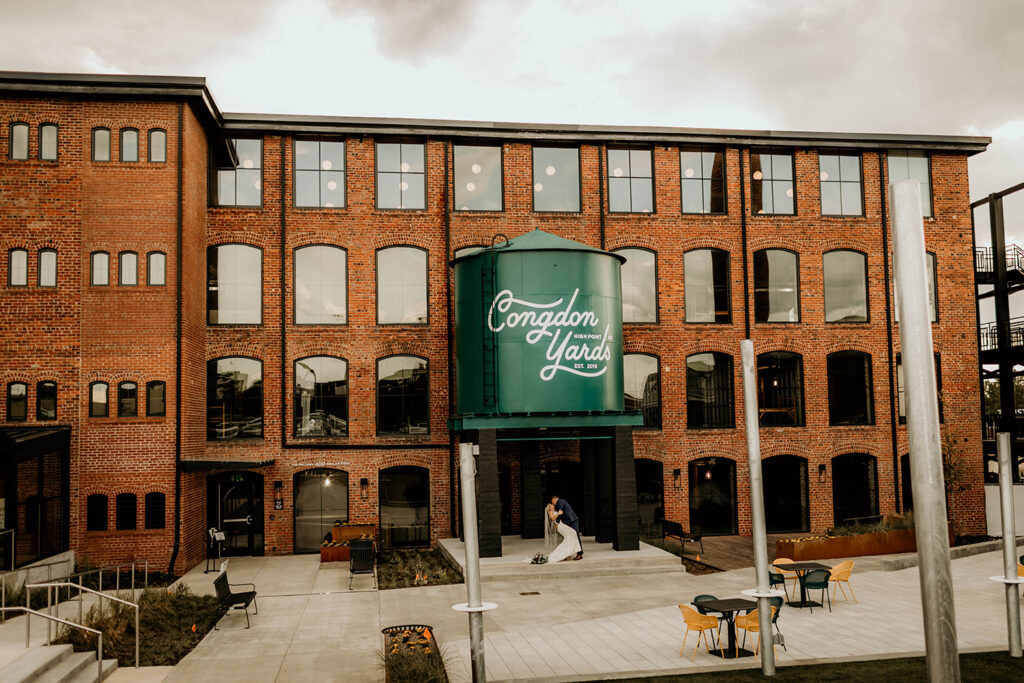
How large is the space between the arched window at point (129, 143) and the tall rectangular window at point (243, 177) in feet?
9.56

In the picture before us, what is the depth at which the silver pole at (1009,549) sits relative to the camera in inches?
444

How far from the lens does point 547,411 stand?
62.9 feet

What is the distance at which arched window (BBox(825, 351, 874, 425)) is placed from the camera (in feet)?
80.2

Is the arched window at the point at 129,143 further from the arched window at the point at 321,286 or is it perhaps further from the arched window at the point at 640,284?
the arched window at the point at 640,284

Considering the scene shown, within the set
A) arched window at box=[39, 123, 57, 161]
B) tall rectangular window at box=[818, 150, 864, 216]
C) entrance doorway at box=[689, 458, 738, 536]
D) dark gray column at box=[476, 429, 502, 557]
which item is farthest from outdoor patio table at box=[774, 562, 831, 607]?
arched window at box=[39, 123, 57, 161]

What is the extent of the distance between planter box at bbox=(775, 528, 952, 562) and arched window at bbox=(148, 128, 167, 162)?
17.2 metres

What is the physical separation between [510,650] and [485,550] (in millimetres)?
6700

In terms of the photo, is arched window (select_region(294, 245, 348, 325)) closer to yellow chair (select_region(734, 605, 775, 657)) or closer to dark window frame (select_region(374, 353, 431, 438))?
dark window frame (select_region(374, 353, 431, 438))

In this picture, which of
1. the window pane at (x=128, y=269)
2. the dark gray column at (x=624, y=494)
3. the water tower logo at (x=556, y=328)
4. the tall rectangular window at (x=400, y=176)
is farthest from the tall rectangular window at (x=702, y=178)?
the window pane at (x=128, y=269)

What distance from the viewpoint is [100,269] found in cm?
1955

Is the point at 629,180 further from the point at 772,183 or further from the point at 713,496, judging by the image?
the point at 713,496

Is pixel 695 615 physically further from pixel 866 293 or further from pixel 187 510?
pixel 866 293

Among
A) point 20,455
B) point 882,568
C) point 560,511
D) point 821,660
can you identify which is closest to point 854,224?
point 882,568

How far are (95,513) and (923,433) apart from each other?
744 inches
